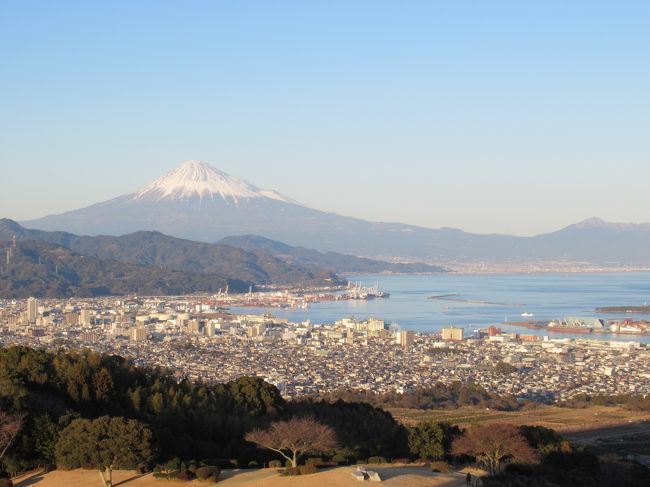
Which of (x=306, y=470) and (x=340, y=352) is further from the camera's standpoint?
(x=340, y=352)

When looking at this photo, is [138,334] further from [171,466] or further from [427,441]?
[171,466]

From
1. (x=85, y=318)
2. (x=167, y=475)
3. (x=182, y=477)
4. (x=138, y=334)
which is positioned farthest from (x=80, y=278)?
(x=182, y=477)

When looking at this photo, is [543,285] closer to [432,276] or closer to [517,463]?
[432,276]

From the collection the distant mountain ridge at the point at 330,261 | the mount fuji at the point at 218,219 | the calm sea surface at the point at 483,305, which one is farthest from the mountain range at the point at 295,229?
the calm sea surface at the point at 483,305

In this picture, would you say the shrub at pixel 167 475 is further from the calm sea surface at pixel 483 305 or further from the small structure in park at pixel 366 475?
the calm sea surface at pixel 483 305

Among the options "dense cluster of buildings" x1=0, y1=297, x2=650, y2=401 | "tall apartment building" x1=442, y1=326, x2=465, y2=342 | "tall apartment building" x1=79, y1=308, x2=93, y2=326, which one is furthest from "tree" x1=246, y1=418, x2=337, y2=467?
"tall apartment building" x1=79, y1=308, x2=93, y2=326

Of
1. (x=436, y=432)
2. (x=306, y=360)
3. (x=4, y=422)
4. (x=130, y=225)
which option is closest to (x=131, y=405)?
(x=4, y=422)

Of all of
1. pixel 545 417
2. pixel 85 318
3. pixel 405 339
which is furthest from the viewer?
pixel 85 318
